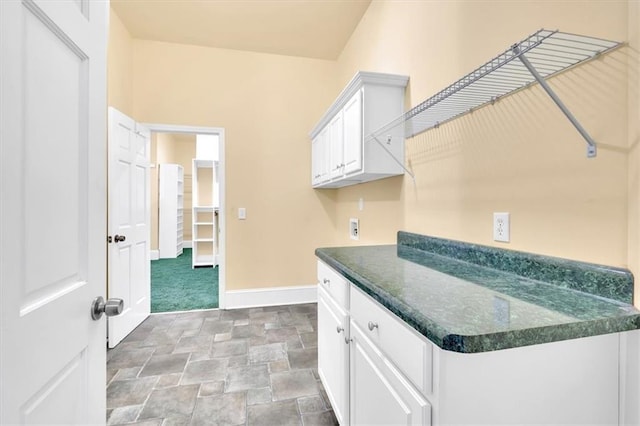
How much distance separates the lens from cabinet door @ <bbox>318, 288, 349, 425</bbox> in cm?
140

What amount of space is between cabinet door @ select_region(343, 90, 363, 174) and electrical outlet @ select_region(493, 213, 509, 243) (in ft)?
3.15

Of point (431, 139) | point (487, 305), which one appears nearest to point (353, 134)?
point (431, 139)

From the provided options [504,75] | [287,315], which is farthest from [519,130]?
[287,315]

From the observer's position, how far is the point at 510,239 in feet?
4.30

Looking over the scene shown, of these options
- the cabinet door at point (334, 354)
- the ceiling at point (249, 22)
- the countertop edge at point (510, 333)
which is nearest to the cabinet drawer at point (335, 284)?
the cabinet door at point (334, 354)

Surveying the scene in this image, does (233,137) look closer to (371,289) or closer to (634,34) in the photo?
(371,289)

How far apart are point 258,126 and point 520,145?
9.30 feet

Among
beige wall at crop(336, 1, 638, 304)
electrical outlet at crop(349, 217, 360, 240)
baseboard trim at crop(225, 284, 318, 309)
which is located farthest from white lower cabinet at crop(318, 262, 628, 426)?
baseboard trim at crop(225, 284, 318, 309)

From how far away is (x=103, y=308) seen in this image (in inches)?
33.3

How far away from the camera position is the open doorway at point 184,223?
4.18 meters

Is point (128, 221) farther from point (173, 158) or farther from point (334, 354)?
point (173, 158)

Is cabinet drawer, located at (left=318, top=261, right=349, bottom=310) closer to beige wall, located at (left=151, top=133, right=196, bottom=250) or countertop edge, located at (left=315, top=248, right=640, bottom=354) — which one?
countertop edge, located at (left=315, top=248, right=640, bottom=354)

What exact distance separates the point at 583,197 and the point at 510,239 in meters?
0.34

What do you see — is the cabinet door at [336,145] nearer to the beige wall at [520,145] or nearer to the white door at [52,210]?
the beige wall at [520,145]
